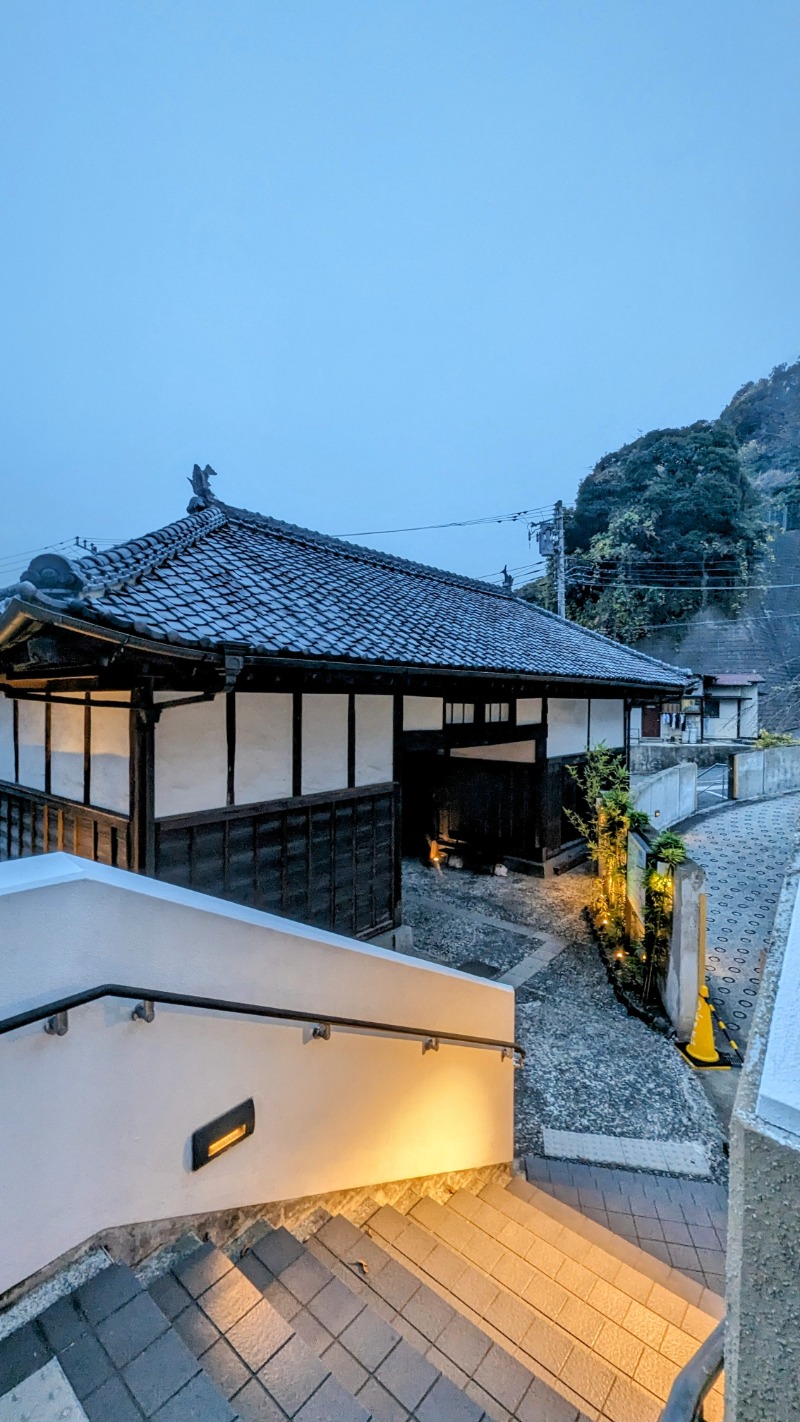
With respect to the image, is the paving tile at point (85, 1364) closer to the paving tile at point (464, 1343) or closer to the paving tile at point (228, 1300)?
the paving tile at point (228, 1300)

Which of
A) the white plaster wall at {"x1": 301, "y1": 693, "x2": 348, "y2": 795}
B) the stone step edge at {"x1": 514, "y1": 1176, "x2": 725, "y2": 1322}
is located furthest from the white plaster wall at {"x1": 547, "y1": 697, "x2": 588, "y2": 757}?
the stone step edge at {"x1": 514, "y1": 1176, "x2": 725, "y2": 1322}

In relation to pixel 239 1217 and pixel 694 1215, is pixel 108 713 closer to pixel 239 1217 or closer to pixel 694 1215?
pixel 239 1217

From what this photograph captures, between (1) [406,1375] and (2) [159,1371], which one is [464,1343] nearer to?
(1) [406,1375]

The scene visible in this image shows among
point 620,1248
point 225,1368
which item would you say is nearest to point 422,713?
point 620,1248

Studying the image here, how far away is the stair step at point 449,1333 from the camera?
235 centimetres

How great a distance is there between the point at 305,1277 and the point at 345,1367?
15.3 inches

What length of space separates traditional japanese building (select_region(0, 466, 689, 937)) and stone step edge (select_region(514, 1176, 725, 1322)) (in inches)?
124

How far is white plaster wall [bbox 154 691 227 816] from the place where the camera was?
5.09 meters

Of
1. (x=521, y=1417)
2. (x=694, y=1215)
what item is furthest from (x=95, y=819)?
(x=694, y=1215)

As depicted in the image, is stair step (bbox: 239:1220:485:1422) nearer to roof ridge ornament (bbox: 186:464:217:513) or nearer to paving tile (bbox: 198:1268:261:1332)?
paving tile (bbox: 198:1268:261:1332)

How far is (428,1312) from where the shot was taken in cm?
265

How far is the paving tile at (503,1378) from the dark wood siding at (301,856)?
3838 millimetres

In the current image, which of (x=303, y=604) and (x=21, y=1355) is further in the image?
(x=303, y=604)

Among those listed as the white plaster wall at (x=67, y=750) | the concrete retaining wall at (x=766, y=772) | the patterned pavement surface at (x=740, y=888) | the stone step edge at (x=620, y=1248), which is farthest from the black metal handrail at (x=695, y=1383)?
the concrete retaining wall at (x=766, y=772)
